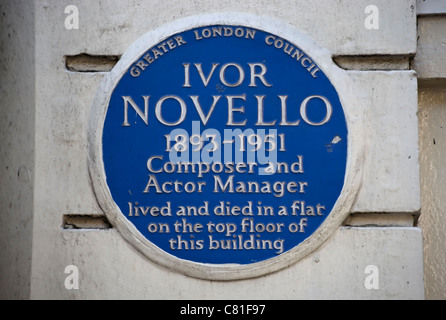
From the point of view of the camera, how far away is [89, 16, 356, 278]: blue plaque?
12.6ft

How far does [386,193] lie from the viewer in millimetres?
3869

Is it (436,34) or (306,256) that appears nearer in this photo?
(306,256)

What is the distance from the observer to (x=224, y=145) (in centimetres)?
390

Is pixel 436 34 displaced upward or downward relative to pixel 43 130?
upward

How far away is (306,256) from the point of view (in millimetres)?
3836

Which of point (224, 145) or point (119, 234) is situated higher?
point (224, 145)

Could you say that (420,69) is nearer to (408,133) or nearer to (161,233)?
(408,133)

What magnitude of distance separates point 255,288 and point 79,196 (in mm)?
1074

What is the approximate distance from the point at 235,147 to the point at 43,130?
1061 millimetres

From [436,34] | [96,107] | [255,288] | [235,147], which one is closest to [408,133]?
[436,34]

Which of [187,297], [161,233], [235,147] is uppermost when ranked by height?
[235,147]

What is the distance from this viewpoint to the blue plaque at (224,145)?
3852 mm

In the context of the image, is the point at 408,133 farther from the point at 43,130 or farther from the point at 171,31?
the point at 43,130

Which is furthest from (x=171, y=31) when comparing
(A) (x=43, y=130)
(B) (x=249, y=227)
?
(B) (x=249, y=227)
